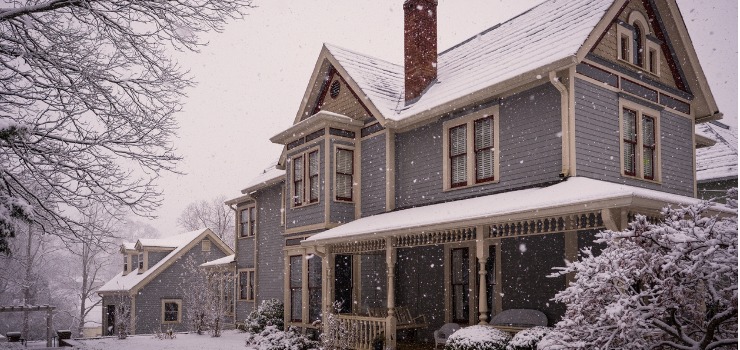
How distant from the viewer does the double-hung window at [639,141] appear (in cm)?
986

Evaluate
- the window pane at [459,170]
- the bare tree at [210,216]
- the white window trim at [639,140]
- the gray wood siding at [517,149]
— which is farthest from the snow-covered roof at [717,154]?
the bare tree at [210,216]

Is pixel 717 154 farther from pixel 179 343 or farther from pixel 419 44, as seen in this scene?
pixel 179 343

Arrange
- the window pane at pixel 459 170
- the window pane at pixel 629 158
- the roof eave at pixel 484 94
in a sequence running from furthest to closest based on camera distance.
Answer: the window pane at pixel 459 170 → the window pane at pixel 629 158 → the roof eave at pixel 484 94

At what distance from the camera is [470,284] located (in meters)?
10.9

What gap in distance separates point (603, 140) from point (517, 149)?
133 cm

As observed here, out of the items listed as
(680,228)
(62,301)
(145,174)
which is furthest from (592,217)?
(62,301)

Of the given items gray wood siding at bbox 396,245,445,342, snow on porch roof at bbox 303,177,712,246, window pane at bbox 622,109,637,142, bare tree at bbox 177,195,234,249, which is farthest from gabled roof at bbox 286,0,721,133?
bare tree at bbox 177,195,234,249

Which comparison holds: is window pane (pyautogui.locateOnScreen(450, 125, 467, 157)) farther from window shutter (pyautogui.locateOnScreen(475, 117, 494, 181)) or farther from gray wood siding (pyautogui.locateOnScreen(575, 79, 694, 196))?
gray wood siding (pyautogui.locateOnScreen(575, 79, 694, 196))

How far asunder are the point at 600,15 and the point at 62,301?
12.2 meters

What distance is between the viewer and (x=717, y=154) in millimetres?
11914

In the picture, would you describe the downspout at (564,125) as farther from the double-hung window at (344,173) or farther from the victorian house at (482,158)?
the double-hung window at (344,173)

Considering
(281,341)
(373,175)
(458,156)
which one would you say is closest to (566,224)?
(458,156)

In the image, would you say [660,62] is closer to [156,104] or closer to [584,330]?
[584,330]

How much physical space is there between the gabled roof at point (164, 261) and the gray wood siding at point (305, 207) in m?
9.25
